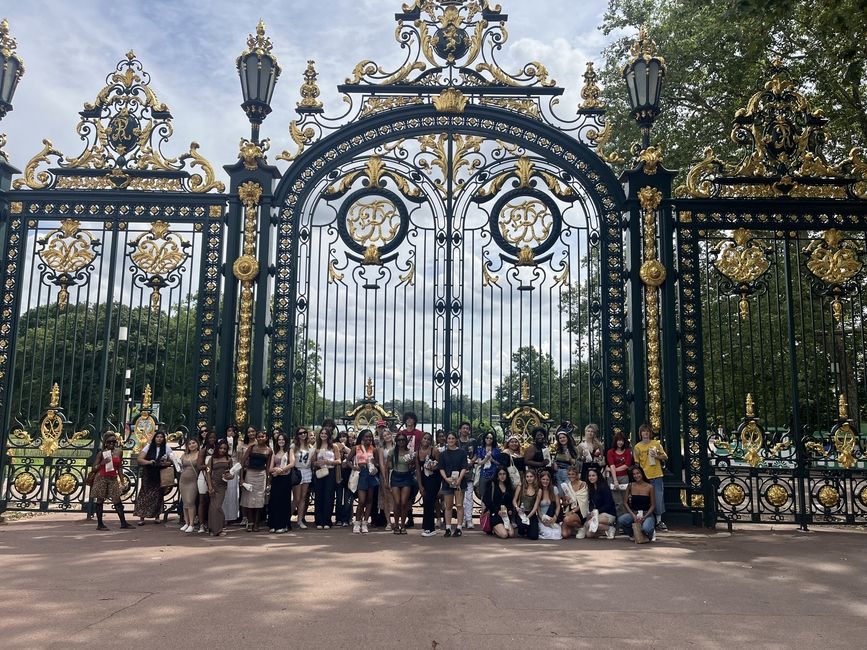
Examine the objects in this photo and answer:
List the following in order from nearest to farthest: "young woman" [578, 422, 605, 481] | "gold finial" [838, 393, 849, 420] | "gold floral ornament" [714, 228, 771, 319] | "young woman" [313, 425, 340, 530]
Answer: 1. "young woman" [313, 425, 340, 530]
2. "young woman" [578, 422, 605, 481]
3. "gold finial" [838, 393, 849, 420]
4. "gold floral ornament" [714, 228, 771, 319]

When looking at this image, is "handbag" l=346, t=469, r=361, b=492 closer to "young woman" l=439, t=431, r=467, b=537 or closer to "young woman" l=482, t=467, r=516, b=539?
"young woman" l=439, t=431, r=467, b=537

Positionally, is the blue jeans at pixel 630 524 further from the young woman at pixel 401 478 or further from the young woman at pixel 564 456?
the young woman at pixel 401 478

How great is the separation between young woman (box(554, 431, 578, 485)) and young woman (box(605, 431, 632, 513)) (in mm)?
483

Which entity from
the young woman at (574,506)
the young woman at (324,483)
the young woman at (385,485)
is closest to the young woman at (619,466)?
the young woman at (574,506)

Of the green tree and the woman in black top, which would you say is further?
the green tree

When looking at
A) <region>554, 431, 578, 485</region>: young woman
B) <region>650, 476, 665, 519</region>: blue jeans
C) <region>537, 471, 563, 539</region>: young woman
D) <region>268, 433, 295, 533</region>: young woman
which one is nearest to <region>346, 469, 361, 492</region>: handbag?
<region>268, 433, 295, 533</region>: young woman

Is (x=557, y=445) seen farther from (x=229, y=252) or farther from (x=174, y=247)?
(x=174, y=247)

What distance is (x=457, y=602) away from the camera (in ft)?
18.4

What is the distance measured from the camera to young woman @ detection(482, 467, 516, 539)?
9219mm

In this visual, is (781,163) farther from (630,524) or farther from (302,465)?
(302,465)

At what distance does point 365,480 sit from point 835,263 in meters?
7.50

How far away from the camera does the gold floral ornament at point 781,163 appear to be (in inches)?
412

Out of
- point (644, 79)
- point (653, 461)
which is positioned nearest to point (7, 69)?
point (644, 79)

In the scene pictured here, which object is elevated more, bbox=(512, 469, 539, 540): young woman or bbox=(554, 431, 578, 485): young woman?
bbox=(554, 431, 578, 485): young woman
